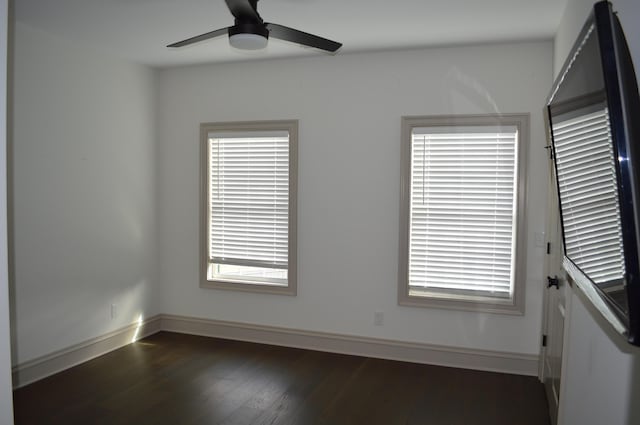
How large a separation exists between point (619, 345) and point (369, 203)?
2.99 meters

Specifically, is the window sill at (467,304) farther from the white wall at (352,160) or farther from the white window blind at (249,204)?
the white window blind at (249,204)

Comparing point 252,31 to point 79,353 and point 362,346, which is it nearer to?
point 362,346

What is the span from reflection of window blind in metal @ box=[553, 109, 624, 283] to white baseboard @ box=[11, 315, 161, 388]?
3988mm

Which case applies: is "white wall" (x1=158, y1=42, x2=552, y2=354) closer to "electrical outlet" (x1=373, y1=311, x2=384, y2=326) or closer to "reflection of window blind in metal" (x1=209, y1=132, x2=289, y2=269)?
"electrical outlet" (x1=373, y1=311, x2=384, y2=326)

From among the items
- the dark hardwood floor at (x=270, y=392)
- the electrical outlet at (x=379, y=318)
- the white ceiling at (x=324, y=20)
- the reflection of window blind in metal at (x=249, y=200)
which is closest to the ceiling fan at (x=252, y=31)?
the white ceiling at (x=324, y=20)

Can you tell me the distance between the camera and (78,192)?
420 centimetres

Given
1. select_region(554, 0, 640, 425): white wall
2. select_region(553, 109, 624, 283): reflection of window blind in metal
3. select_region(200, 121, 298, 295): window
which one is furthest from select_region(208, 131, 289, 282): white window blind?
select_region(553, 109, 624, 283): reflection of window blind in metal

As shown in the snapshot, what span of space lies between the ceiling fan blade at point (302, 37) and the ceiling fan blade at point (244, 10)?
0.15 metres

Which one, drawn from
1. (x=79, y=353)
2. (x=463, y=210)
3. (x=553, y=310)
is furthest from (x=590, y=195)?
(x=79, y=353)

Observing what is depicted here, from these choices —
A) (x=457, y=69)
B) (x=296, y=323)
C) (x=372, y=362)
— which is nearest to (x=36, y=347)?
(x=296, y=323)

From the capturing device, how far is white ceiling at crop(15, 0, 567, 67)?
10.6 ft

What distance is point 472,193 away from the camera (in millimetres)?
4168

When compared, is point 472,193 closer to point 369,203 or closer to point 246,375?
point 369,203

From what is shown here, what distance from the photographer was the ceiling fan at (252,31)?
2.42 metres
